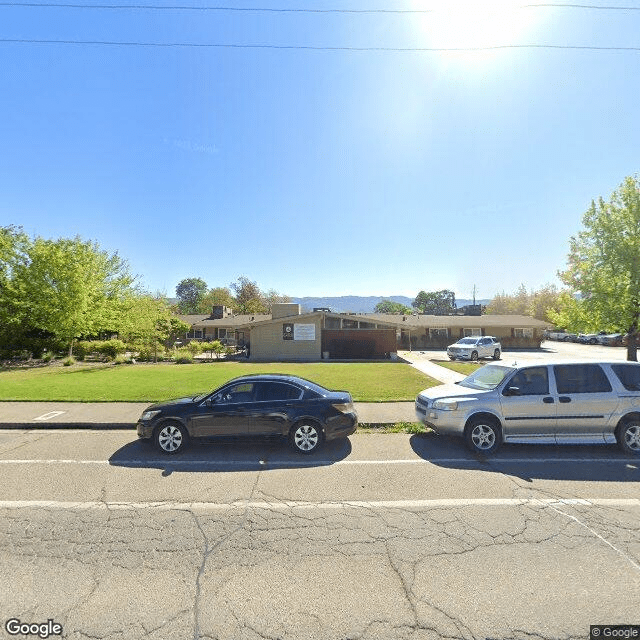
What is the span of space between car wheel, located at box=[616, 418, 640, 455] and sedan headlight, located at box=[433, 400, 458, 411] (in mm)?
3080

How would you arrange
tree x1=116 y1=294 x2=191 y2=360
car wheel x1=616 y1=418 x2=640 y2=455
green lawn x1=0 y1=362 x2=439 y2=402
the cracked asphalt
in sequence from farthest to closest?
1. tree x1=116 y1=294 x2=191 y2=360
2. green lawn x1=0 y1=362 x2=439 y2=402
3. car wheel x1=616 y1=418 x2=640 y2=455
4. the cracked asphalt

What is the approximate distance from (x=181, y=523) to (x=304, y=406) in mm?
2962

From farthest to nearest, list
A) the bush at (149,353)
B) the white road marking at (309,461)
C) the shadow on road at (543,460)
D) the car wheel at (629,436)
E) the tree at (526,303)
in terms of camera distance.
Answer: the tree at (526,303) < the bush at (149,353) < the car wheel at (629,436) < the white road marking at (309,461) < the shadow on road at (543,460)

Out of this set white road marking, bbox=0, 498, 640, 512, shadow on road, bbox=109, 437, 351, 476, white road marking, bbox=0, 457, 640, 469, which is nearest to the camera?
white road marking, bbox=0, 498, 640, 512

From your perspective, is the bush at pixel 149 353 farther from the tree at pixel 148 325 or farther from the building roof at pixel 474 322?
the building roof at pixel 474 322

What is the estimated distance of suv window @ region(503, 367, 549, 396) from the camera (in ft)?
21.1

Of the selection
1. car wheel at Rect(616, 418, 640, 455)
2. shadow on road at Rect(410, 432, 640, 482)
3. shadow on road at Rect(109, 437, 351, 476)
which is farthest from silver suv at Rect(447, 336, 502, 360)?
shadow on road at Rect(109, 437, 351, 476)

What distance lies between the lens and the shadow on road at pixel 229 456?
19.1 feet

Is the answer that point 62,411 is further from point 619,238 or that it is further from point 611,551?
point 619,238

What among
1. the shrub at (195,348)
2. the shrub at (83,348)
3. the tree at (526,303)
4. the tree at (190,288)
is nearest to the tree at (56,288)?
the shrub at (83,348)

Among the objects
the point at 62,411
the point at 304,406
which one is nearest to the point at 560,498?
the point at 304,406

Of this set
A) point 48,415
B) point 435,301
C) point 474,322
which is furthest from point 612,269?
point 435,301

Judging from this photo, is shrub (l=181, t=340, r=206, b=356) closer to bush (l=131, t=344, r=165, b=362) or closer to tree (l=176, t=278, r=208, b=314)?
bush (l=131, t=344, r=165, b=362)

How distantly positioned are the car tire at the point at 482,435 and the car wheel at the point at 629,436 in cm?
223
